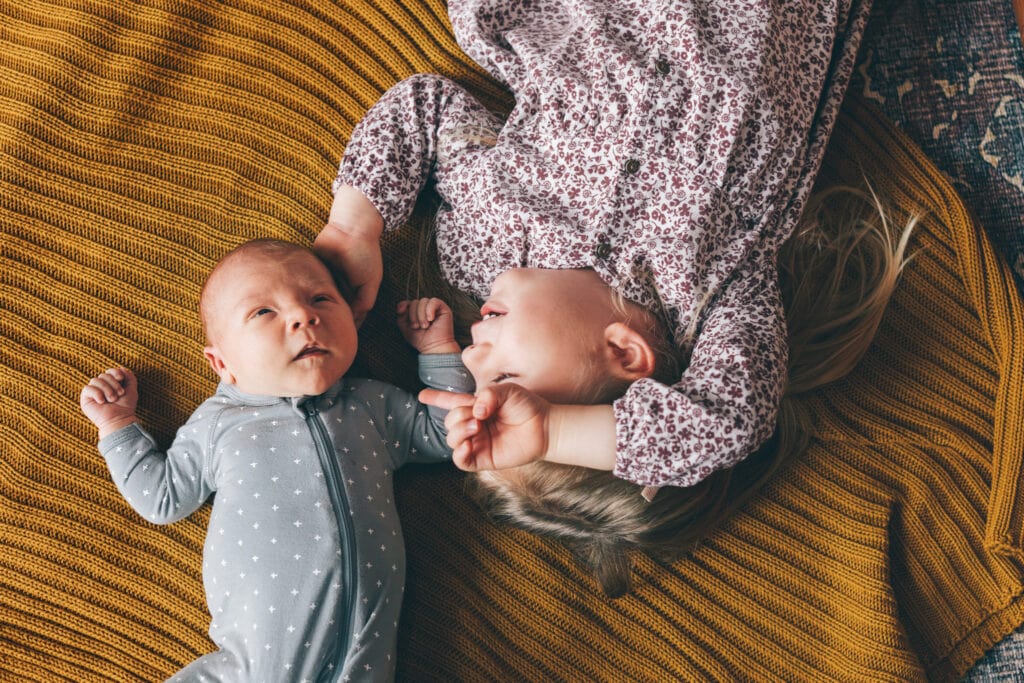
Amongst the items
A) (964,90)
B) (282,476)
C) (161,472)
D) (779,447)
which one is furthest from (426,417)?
(964,90)

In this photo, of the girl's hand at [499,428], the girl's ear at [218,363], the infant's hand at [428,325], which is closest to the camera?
the girl's hand at [499,428]

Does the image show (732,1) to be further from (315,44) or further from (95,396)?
(95,396)

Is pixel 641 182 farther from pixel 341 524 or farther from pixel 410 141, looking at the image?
pixel 341 524

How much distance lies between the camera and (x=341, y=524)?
3.41ft

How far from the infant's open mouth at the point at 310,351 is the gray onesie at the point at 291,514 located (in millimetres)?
87

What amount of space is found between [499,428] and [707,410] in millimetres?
253

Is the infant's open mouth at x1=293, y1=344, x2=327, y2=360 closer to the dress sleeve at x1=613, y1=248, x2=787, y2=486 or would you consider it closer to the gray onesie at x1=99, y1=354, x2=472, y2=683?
the gray onesie at x1=99, y1=354, x2=472, y2=683

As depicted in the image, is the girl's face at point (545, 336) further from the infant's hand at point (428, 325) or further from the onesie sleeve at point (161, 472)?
the onesie sleeve at point (161, 472)

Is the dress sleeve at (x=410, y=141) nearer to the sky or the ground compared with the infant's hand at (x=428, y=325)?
nearer to the sky

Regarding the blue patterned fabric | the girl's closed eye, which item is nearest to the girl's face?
the girl's closed eye

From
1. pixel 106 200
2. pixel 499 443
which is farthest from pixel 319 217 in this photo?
pixel 499 443

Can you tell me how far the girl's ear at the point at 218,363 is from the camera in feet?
3.54

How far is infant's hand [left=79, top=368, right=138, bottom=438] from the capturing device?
112 centimetres

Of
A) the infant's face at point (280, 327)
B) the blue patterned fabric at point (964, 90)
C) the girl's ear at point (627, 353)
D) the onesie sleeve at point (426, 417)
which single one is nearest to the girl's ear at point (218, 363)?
the infant's face at point (280, 327)
